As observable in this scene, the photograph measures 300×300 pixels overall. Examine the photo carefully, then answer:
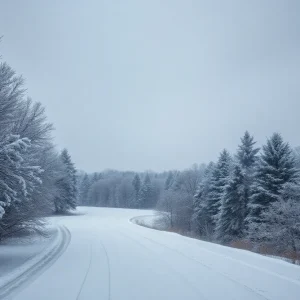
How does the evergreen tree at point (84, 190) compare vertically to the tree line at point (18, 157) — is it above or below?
above

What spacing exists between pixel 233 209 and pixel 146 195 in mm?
75197

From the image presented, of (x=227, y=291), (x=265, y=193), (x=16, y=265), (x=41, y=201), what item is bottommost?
(x=16, y=265)

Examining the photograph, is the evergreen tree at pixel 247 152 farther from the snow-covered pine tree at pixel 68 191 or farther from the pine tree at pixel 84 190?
the pine tree at pixel 84 190

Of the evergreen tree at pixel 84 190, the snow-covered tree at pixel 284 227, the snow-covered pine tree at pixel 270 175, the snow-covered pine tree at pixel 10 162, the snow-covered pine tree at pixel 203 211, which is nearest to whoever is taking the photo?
the snow-covered pine tree at pixel 10 162

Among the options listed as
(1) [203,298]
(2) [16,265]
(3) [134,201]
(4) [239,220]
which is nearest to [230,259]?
(1) [203,298]

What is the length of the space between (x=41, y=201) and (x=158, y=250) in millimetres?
7109

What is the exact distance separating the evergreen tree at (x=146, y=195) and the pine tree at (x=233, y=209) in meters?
71.5

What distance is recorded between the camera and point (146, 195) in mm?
105812

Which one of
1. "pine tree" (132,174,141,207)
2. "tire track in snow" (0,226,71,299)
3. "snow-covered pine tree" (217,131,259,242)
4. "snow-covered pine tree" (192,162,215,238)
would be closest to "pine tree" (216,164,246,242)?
"snow-covered pine tree" (217,131,259,242)

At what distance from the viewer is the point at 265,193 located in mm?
26594

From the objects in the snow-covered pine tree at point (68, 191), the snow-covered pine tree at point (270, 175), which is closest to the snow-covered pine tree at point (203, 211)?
the snow-covered pine tree at point (270, 175)

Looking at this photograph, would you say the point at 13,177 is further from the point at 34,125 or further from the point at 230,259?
the point at 230,259

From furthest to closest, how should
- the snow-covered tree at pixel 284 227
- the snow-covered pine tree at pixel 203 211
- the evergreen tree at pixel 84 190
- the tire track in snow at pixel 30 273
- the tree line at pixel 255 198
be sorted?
the evergreen tree at pixel 84 190 < the snow-covered pine tree at pixel 203 211 < the tree line at pixel 255 198 < the snow-covered tree at pixel 284 227 < the tire track in snow at pixel 30 273

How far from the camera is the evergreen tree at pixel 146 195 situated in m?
104
